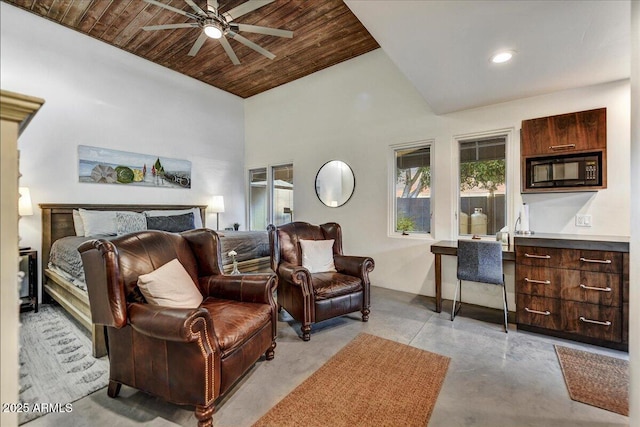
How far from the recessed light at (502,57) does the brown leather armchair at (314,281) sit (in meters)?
2.10

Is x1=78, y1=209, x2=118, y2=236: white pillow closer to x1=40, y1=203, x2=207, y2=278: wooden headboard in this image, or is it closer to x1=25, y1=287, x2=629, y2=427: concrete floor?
x1=40, y1=203, x2=207, y2=278: wooden headboard

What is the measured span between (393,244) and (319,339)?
190 cm

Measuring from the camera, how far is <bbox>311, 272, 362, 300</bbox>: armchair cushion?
264 cm

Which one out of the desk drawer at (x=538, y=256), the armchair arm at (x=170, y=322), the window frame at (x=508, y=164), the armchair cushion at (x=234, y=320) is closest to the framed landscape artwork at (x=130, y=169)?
the armchair cushion at (x=234, y=320)

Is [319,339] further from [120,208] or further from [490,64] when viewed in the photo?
[120,208]

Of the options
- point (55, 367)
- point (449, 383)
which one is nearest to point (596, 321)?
point (449, 383)

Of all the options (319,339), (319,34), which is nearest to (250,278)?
(319,339)

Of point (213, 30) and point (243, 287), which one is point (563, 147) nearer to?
point (243, 287)

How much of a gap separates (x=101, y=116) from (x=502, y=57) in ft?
16.2

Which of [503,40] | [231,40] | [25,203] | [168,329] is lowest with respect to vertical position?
[168,329]

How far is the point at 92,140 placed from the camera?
388 cm

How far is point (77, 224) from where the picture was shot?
11.9 ft

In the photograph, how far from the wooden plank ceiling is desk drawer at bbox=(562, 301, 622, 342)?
383cm

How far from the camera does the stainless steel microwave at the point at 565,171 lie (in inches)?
104
